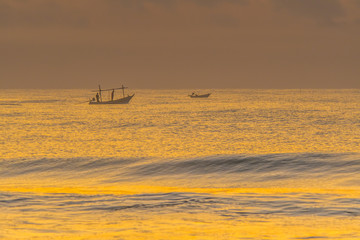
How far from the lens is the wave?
29.7 metres

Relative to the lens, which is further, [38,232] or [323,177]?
[323,177]

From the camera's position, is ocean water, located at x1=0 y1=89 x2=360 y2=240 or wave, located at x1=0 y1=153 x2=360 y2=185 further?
wave, located at x1=0 y1=153 x2=360 y2=185

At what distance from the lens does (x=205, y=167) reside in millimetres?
33125

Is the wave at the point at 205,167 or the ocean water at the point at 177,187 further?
the wave at the point at 205,167

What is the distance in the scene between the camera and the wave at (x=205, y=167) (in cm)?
2972

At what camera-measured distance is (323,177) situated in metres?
27.8

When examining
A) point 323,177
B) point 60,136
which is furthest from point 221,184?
point 60,136

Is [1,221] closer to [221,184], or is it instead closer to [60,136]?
[221,184]

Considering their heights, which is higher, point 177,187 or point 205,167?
point 177,187

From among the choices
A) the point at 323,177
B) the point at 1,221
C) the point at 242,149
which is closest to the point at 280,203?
the point at 1,221

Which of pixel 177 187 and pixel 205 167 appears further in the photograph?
pixel 205 167

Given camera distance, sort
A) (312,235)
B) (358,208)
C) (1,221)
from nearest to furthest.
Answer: (312,235) → (1,221) → (358,208)

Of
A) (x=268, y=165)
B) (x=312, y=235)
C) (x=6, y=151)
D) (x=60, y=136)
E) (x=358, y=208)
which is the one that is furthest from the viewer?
(x=60, y=136)

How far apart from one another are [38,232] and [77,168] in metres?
19.8
